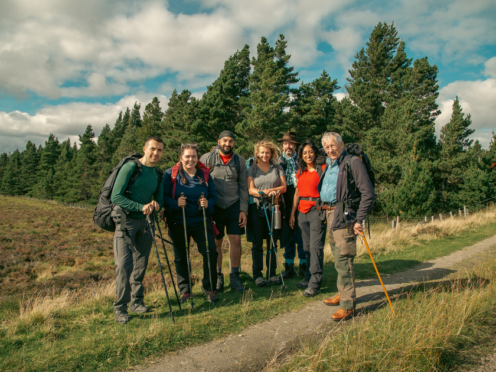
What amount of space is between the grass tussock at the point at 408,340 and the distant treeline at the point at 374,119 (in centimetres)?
1874

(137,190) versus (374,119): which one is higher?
(374,119)

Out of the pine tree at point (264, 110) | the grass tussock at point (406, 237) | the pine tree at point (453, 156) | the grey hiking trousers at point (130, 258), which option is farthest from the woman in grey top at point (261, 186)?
the pine tree at point (453, 156)

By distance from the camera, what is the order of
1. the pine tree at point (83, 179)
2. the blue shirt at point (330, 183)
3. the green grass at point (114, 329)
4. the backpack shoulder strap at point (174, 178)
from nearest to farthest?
1. the green grass at point (114, 329)
2. the blue shirt at point (330, 183)
3. the backpack shoulder strap at point (174, 178)
4. the pine tree at point (83, 179)

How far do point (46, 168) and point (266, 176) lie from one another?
8742cm

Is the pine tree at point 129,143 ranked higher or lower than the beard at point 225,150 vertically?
higher

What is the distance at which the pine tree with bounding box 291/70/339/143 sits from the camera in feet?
91.2

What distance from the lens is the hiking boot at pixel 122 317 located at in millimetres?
3645

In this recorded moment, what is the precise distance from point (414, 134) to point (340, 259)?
27957 mm

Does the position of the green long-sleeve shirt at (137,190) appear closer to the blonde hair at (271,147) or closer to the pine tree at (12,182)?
A: the blonde hair at (271,147)

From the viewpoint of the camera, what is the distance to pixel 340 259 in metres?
3.96

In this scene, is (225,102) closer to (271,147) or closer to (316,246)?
(271,147)

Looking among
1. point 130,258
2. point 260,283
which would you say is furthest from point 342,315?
point 130,258

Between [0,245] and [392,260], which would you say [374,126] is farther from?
[0,245]

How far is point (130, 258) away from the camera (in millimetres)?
3828
